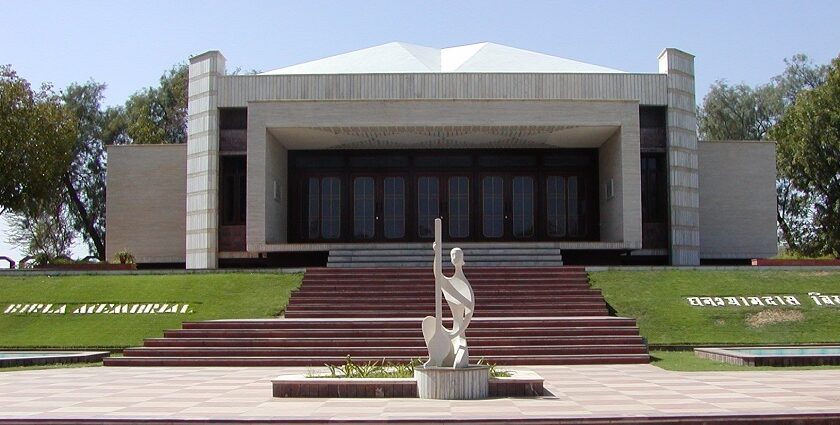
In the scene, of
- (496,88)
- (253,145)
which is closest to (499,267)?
(496,88)

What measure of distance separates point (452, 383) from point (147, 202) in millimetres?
22626

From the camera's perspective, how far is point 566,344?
18.1 meters

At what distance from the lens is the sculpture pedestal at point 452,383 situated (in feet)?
37.8

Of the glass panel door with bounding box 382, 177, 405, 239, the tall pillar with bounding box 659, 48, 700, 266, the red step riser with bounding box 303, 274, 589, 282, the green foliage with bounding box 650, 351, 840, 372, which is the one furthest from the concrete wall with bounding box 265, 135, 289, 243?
the green foliage with bounding box 650, 351, 840, 372

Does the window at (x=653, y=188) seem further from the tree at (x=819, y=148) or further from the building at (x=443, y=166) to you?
the tree at (x=819, y=148)

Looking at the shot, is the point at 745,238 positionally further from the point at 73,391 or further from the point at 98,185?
the point at 98,185

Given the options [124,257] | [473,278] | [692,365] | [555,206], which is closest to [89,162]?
[124,257]

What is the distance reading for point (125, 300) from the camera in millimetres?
22531

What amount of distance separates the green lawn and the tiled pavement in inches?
190

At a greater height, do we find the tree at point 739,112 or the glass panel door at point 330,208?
the tree at point 739,112

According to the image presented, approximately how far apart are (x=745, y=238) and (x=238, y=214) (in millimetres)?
16087

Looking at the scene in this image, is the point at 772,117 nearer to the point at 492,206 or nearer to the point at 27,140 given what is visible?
the point at 492,206

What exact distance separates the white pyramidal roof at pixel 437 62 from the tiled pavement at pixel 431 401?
15639 millimetres

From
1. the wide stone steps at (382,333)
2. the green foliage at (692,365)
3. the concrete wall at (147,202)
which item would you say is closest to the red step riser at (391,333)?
the wide stone steps at (382,333)
